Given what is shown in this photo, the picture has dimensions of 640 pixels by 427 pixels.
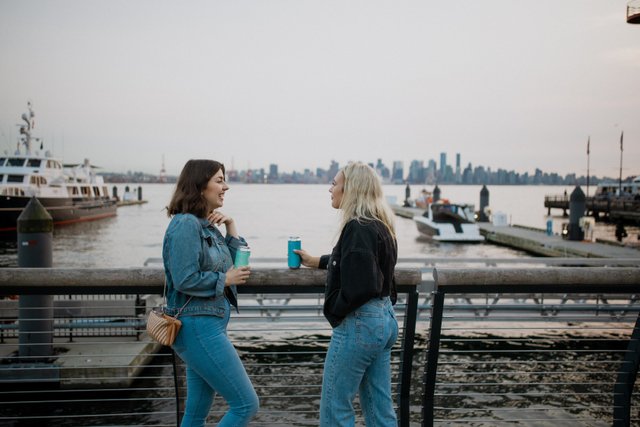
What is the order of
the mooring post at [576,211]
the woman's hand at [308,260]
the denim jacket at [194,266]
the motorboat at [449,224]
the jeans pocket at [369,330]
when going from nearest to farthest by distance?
the denim jacket at [194,266] → the jeans pocket at [369,330] → the woman's hand at [308,260] → the mooring post at [576,211] → the motorboat at [449,224]

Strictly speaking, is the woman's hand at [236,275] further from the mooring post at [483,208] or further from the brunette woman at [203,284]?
the mooring post at [483,208]

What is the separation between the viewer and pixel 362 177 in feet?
9.53

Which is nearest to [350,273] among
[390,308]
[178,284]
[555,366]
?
[390,308]

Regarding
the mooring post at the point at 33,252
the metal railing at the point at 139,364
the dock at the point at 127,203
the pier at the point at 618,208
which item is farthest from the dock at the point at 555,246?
the dock at the point at 127,203

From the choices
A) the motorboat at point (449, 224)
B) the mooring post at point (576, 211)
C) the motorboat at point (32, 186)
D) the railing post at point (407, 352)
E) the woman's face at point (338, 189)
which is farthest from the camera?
the motorboat at point (32, 186)

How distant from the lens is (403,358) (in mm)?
3266

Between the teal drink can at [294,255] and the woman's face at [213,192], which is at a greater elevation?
the woman's face at [213,192]

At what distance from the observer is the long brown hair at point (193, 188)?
2.80m

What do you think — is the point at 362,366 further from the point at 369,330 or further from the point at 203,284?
the point at 203,284

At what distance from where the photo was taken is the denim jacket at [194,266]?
2646mm

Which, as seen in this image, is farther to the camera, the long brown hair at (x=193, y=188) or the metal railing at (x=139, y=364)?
the metal railing at (x=139, y=364)

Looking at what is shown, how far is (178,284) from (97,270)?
0.77 meters

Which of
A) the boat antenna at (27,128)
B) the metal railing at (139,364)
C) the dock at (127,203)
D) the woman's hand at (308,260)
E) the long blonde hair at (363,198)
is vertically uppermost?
the boat antenna at (27,128)

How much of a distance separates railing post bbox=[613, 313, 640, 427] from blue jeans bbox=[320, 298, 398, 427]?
5.19 ft
